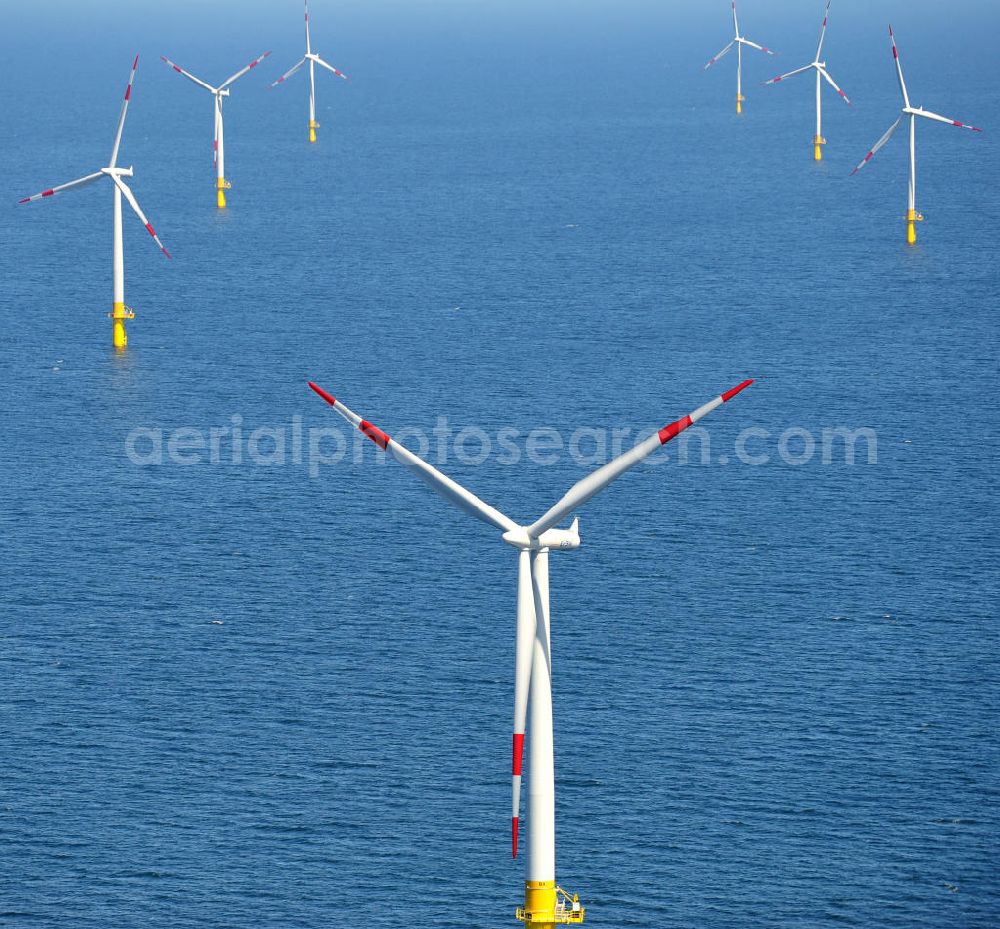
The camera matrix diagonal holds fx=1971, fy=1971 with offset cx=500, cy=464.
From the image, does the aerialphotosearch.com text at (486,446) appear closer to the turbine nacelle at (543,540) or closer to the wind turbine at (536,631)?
the wind turbine at (536,631)

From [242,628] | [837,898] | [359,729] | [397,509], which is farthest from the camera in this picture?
[397,509]

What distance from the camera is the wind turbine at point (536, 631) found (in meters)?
76.5

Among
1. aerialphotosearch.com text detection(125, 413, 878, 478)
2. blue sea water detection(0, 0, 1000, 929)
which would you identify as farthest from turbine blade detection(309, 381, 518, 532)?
aerialphotosearch.com text detection(125, 413, 878, 478)

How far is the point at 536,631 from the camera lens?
79938mm

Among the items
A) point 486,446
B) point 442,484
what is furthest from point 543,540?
point 486,446

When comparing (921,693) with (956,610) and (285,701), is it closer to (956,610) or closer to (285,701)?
(956,610)

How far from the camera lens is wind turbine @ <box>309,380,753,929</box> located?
251 ft

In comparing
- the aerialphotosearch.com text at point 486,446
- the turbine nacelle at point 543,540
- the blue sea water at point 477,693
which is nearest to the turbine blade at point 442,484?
the turbine nacelle at point 543,540

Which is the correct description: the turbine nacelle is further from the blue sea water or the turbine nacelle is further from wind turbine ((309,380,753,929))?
the blue sea water

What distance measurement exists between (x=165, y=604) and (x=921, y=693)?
55229mm

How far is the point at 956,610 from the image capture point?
143625mm

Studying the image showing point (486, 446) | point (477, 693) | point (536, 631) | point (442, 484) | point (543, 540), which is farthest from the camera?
point (486, 446)

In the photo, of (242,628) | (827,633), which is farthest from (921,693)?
(242,628)

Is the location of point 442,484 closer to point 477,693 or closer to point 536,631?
point 536,631
